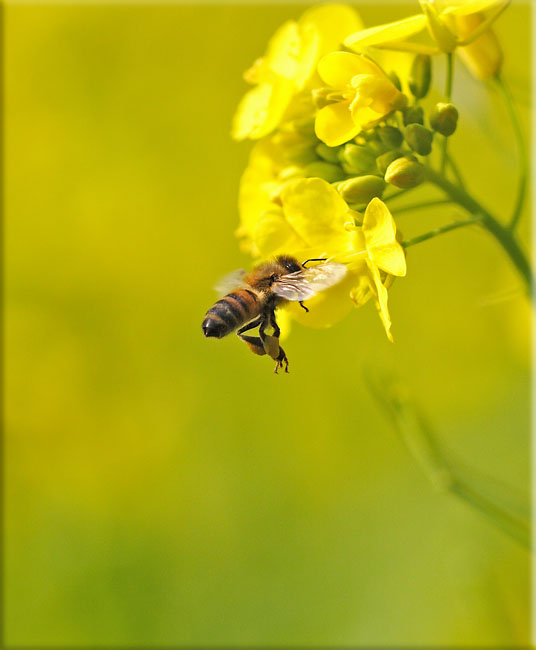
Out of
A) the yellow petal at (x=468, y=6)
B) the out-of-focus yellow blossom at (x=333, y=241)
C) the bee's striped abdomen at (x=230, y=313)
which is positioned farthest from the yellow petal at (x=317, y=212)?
the yellow petal at (x=468, y=6)

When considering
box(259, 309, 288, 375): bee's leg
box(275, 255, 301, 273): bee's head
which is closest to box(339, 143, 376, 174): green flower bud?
box(275, 255, 301, 273): bee's head

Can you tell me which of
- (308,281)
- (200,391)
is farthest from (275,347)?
(200,391)

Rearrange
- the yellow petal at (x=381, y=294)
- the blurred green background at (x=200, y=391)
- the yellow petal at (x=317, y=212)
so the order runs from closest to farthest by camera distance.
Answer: the yellow petal at (x=381, y=294) → the yellow petal at (x=317, y=212) → the blurred green background at (x=200, y=391)

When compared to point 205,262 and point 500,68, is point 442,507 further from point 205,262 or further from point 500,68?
point 500,68

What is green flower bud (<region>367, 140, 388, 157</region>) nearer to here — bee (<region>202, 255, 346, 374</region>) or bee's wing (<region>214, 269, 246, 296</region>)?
bee (<region>202, 255, 346, 374</region>)

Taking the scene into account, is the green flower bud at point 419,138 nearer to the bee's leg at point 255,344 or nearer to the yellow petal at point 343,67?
the yellow petal at point 343,67

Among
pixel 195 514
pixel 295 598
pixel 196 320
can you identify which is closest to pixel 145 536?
pixel 195 514
